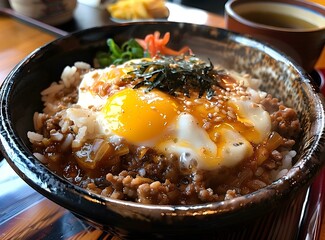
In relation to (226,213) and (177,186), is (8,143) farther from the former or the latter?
(226,213)

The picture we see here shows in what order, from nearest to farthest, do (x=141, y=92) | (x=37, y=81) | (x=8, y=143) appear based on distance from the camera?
1. (x=8, y=143)
2. (x=141, y=92)
3. (x=37, y=81)

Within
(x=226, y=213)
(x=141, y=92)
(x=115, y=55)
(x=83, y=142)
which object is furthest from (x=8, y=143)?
(x=115, y=55)

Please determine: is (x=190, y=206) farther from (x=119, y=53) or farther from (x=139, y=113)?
(x=119, y=53)

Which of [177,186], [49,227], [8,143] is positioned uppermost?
[8,143]

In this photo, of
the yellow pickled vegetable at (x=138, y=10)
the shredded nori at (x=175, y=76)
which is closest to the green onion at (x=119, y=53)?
the shredded nori at (x=175, y=76)

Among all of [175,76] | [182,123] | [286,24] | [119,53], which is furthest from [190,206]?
[286,24]

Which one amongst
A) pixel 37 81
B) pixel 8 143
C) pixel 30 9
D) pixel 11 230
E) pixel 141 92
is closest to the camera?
pixel 8 143
